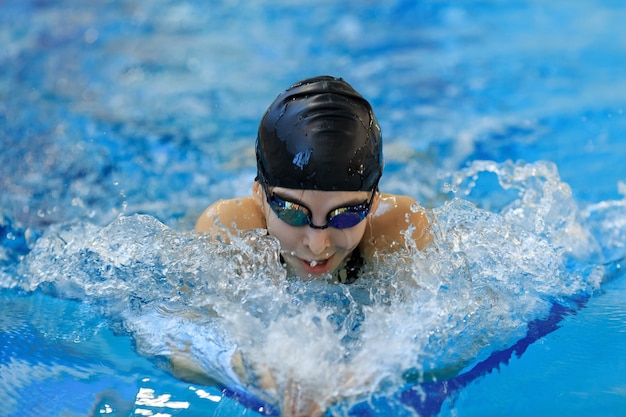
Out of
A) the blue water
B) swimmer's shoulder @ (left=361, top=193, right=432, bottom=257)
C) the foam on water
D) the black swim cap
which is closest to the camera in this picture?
the foam on water

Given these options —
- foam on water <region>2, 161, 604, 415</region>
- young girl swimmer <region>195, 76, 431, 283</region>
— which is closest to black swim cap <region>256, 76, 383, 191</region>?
young girl swimmer <region>195, 76, 431, 283</region>

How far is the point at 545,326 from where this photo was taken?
2.40 metres

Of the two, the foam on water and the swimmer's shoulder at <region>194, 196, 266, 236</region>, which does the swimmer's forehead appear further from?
the swimmer's shoulder at <region>194, 196, 266, 236</region>

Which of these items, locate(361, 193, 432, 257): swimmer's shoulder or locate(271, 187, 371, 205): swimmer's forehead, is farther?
locate(361, 193, 432, 257): swimmer's shoulder

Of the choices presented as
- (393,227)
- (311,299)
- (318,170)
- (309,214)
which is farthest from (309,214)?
(393,227)

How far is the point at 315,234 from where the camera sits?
2.17 meters

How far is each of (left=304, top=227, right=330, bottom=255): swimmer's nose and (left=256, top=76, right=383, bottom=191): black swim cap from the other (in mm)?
137

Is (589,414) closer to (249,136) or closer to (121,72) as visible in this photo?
(249,136)

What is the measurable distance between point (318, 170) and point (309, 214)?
0.14 meters

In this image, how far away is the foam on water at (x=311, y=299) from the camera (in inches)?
73.4

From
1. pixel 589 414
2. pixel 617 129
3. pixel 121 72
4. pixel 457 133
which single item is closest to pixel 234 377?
pixel 589 414

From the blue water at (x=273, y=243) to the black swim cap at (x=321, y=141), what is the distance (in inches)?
12.4

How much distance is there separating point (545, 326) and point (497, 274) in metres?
0.24

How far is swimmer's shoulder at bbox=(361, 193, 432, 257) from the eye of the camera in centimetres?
256
